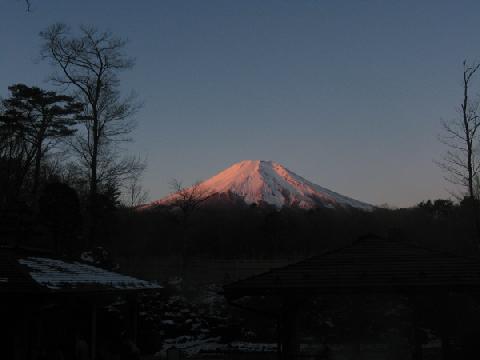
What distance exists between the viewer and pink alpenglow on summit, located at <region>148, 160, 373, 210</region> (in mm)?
75537

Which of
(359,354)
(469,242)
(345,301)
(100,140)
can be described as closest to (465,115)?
(469,242)

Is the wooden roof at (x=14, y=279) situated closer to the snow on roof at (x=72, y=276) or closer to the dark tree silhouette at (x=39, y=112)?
the snow on roof at (x=72, y=276)

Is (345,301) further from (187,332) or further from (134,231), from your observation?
(134,231)

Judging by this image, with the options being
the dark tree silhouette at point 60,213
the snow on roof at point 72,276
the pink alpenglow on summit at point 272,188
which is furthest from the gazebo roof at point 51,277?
the pink alpenglow on summit at point 272,188

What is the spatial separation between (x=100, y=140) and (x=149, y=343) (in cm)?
1196

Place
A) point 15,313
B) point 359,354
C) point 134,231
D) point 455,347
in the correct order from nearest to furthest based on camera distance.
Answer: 1. point 15,313
2. point 455,347
3. point 359,354
4. point 134,231

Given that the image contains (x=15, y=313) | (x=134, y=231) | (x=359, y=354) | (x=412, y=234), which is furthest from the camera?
(x=134, y=231)

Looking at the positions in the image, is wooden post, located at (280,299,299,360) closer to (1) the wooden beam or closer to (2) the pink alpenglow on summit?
(1) the wooden beam

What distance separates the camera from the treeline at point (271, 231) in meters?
36.2

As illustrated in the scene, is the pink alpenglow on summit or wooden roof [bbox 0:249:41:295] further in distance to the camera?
the pink alpenglow on summit

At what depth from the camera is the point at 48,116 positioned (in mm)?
30703

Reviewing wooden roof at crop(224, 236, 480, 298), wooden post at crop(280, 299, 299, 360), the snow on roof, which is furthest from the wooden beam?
the snow on roof

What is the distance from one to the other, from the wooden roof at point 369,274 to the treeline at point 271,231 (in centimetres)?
2066

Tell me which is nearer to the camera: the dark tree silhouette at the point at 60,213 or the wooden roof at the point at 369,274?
the wooden roof at the point at 369,274
